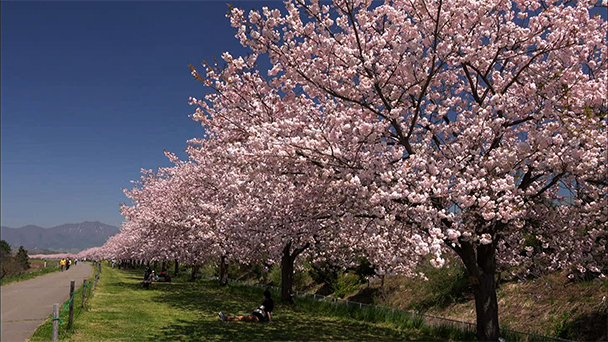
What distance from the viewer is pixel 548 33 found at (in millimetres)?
9766

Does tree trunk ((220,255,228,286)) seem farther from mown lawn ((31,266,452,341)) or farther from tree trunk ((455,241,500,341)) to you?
tree trunk ((455,241,500,341))

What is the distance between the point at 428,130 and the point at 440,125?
638mm

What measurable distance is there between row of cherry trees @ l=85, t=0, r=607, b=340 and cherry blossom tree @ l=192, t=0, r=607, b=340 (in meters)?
0.04

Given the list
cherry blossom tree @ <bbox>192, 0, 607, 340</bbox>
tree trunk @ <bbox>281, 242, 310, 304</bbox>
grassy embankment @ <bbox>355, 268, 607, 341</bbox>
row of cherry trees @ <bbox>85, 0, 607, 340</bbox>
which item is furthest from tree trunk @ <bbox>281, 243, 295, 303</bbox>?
cherry blossom tree @ <bbox>192, 0, 607, 340</bbox>

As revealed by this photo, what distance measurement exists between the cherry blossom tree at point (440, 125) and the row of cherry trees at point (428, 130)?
0.04 meters

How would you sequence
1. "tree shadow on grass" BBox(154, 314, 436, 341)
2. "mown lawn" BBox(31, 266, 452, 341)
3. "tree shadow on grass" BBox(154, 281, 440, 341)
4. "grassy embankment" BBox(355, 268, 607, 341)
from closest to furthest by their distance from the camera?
"mown lawn" BBox(31, 266, 452, 341)
"tree shadow on grass" BBox(154, 314, 436, 341)
"tree shadow on grass" BBox(154, 281, 440, 341)
"grassy embankment" BBox(355, 268, 607, 341)

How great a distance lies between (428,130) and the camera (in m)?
9.89

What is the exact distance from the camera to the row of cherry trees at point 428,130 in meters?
8.30

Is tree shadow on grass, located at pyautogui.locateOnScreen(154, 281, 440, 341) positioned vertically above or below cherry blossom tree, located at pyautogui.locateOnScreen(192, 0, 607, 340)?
below

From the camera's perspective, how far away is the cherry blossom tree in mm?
8266

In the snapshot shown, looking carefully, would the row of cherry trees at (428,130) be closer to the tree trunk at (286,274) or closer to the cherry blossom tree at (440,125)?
the cherry blossom tree at (440,125)

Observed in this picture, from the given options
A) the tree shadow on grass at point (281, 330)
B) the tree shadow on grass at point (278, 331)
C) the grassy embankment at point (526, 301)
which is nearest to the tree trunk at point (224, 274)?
the grassy embankment at point (526, 301)

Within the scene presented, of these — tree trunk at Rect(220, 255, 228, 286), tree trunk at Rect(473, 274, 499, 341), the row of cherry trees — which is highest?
the row of cherry trees

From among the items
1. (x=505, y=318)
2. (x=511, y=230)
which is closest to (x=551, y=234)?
(x=511, y=230)
